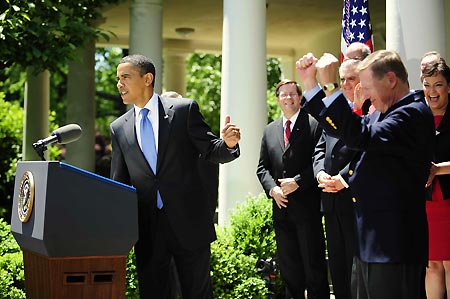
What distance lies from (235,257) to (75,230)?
169 inches

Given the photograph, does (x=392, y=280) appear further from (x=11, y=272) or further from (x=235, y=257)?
(x=11, y=272)

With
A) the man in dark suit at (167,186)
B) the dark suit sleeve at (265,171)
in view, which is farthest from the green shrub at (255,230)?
the man in dark suit at (167,186)

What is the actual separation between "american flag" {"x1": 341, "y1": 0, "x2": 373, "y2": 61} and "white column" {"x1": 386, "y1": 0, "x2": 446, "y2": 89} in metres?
0.27

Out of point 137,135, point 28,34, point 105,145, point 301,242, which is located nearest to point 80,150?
point 28,34

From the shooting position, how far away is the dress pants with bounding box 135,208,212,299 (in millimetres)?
6121

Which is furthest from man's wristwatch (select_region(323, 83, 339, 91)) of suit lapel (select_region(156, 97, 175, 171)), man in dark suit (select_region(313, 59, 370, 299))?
suit lapel (select_region(156, 97, 175, 171))

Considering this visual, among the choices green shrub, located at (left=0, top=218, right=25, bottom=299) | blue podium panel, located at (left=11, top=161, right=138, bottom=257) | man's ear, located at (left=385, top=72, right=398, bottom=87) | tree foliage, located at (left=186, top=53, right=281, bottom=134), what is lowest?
green shrub, located at (left=0, top=218, right=25, bottom=299)

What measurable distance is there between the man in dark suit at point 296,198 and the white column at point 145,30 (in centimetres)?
603

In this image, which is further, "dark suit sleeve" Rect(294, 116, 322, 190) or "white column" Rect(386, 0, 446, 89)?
"white column" Rect(386, 0, 446, 89)

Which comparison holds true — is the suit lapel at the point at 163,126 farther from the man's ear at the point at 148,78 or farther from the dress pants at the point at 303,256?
the dress pants at the point at 303,256

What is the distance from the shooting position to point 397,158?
187 inches

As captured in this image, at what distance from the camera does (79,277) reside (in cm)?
532

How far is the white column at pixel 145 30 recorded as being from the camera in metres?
14.1

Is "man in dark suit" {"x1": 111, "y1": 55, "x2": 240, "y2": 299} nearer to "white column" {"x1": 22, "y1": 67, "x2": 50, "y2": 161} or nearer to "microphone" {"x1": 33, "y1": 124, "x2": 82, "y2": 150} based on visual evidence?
"microphone" {"x1": 33, "y1": 124, "x2": 82, "y2": 150}
